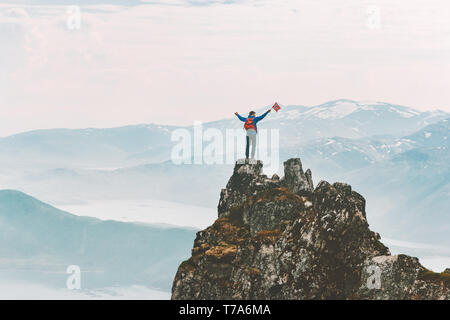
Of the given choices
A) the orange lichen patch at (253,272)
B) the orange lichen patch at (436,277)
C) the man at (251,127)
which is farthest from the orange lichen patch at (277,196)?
the orange lichen patch at (436,277)

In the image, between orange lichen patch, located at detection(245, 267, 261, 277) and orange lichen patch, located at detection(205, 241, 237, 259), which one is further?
orange lichen patch, located at detection(205, 241, 237, 259)

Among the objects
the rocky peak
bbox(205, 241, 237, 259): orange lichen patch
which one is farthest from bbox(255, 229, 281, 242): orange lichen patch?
bbox(205, 241, 237, 259): orange lichen patch

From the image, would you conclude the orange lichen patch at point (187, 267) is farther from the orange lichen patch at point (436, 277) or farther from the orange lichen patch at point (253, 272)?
the orange lichen patch at point (436, 277)

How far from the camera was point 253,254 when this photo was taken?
160 feet

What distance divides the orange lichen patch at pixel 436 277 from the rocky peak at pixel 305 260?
0.07 m

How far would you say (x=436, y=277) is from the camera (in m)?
44.5

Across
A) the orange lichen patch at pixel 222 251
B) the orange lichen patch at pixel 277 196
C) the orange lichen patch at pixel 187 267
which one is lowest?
the orange lichen patch at pixel 187 267

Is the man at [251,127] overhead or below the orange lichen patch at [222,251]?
overhead

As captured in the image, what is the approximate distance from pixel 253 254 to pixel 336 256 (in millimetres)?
6319

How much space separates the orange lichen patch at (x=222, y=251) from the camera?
1956 inches

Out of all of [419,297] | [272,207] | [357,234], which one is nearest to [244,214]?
[272,207]

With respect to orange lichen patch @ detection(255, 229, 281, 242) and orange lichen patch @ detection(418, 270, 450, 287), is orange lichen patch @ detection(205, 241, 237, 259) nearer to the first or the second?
orange lichen patch @ detection(255, 229, 281, 242)

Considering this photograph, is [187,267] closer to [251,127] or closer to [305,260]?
[305,260]

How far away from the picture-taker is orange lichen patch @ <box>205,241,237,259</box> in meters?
49.7
